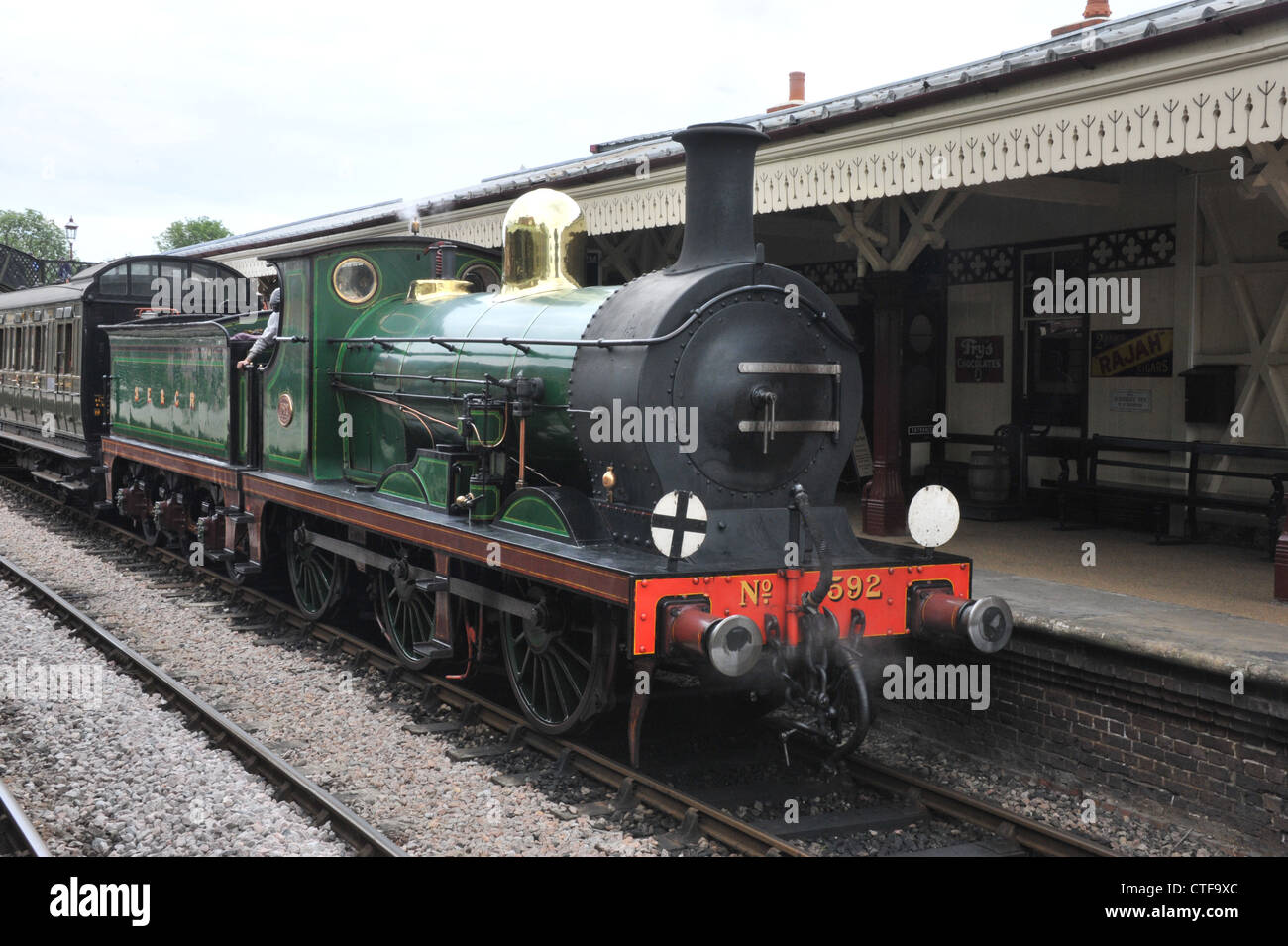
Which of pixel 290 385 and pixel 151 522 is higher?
pixel 290 385

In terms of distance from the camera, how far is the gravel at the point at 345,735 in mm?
5109

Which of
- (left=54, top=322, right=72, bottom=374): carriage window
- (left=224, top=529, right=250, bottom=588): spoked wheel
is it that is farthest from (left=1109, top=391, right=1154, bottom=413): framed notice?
(left=54, top=322, right=72, bottom=374): carriage window

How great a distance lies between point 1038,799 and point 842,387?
7.61 ft

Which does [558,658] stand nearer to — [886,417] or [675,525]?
[675,525]

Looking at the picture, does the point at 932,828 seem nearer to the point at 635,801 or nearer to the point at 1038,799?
the point at 1038,799

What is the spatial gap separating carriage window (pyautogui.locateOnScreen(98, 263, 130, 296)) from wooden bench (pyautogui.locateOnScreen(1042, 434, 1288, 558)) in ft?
36.4

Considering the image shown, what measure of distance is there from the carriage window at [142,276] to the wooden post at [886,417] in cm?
940

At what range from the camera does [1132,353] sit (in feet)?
34.2

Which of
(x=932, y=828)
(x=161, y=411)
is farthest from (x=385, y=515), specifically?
(x=161, y=411)

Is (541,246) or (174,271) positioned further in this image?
(174,271)

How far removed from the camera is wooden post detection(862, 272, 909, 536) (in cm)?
999

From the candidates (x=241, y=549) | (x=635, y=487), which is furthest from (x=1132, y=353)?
(x=241, y=549)

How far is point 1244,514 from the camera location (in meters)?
9.33

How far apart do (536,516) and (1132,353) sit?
653cm
